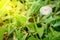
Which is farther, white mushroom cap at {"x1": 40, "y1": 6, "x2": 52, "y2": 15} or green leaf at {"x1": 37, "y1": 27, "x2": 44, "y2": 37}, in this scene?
white mushroom cap at {"x1": 40, "y1": 6, "x2": 52, "y2": 15}

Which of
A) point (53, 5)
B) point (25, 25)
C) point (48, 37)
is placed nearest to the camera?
point (48, 37)

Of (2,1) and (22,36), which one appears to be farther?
Result: (2,1)

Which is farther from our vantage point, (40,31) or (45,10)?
(45,10)

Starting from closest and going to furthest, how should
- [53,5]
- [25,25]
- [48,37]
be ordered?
[48,37], [25,25], [53,5]

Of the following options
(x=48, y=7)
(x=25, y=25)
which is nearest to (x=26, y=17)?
(x=25, y=25)

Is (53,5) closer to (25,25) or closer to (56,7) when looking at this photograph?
(56,7)

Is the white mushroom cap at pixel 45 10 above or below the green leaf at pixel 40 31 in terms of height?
above

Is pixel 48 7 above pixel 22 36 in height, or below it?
above

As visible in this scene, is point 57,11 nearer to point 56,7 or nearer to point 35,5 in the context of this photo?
point 56,7

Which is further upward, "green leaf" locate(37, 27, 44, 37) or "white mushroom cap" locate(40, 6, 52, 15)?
"white mushroom cap" locate(40, 6, 52, 15)

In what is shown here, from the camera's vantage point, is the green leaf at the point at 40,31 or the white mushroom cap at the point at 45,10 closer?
the green leaf at the point at 40,31
